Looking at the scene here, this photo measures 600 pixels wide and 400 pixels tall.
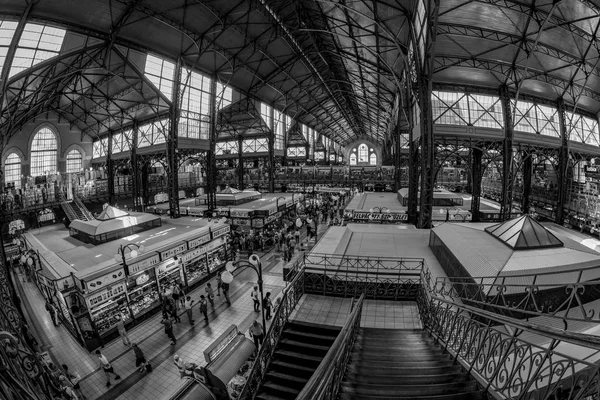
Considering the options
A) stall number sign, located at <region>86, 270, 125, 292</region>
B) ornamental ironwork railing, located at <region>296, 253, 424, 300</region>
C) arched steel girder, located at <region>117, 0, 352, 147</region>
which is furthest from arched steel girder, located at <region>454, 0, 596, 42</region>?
stall number sign, located at <region>86, 270, 125, 292</region>

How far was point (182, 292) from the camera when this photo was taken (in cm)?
1412

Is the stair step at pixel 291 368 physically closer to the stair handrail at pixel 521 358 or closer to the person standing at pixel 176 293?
the stair handrail at pixel 521 358

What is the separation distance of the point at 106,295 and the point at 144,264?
Answer: 1805 mm

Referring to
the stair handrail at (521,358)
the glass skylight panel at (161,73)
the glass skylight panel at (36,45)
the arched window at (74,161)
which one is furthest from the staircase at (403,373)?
the arched window at (74,161)

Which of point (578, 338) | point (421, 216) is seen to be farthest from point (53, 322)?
point (421, 216)

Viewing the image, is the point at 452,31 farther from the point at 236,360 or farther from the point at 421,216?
the point at 236,360

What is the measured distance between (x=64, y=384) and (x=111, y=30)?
785 inches

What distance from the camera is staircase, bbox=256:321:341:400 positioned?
20.7 ft

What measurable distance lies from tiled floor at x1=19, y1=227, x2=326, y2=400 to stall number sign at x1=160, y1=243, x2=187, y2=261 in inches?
104

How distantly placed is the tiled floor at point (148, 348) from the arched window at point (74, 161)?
27119mm

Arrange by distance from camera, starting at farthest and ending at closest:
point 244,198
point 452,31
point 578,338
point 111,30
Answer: point 244,198
point 111,30
point 452,31
point 578,338

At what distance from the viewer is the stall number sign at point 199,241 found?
15.5m

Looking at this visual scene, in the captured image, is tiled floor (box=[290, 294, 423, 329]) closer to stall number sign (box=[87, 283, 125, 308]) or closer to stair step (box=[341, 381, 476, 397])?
stair step (box=[341, 381, 476, 397])

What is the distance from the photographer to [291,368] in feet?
21.9
